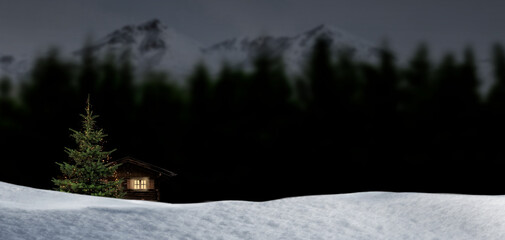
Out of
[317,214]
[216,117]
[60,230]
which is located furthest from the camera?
[216,117]

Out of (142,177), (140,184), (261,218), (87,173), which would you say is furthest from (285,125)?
(261,218)

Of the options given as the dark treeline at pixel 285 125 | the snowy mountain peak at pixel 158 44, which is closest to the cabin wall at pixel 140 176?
the dark treeline at pixel 285 125

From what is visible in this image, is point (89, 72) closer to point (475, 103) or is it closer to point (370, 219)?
point (475, 103)

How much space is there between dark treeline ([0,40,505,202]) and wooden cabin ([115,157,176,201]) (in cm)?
464

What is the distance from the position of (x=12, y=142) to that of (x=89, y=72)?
17.5ft

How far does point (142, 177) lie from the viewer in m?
19.7

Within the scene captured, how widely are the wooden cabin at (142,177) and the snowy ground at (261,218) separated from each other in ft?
36.1

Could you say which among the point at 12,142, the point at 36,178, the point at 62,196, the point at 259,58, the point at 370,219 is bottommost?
the point at 370,219

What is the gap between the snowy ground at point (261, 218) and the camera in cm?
595

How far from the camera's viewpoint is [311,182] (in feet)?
76.2

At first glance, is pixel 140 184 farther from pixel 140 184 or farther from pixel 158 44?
pixel 158 44

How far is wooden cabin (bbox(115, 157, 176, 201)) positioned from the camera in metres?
19.7

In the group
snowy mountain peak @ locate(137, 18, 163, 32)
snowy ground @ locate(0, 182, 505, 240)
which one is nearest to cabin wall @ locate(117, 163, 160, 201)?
snowy ground @ locate(0, 182, 505, 240)

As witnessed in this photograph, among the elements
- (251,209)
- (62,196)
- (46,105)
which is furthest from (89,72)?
(251,209)
